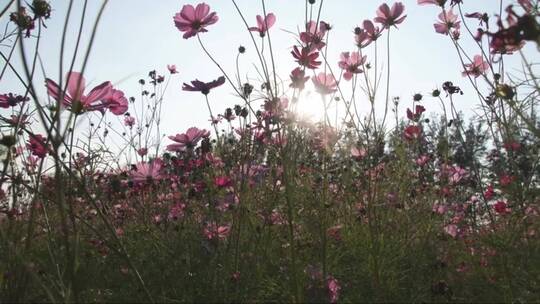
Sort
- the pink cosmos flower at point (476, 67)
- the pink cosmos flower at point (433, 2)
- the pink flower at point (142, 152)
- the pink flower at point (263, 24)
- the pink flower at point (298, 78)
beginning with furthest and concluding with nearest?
the pink flower at point (142, 152) → the pink cosmos flower at point (476, 67) → the pink cosmos flower at point (433, 2) → the pink flower at point (263, 24) → the pink flower at point (298, 78)

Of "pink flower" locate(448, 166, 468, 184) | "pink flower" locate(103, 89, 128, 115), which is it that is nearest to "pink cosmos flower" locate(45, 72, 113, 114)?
"pink flower" locate(103, 89, 128, 115)

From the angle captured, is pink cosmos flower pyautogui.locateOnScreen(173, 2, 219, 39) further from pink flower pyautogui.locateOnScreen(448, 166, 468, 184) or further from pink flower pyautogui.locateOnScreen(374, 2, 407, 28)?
pink flower pyautogui.locateOnScreen(448, 166, 468, 184)

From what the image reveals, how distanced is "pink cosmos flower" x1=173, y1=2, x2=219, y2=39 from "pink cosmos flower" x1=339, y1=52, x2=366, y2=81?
0.62 m

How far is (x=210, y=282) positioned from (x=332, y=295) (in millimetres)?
465

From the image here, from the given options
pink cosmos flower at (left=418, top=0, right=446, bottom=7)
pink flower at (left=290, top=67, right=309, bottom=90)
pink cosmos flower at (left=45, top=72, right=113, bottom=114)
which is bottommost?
pink cosmos flower at (left=45, top=72, right=113, bottom=114)

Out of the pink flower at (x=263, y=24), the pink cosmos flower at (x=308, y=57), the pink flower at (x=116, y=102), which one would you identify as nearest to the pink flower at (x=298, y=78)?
the pink cosmos flower at (x=308, y=57)

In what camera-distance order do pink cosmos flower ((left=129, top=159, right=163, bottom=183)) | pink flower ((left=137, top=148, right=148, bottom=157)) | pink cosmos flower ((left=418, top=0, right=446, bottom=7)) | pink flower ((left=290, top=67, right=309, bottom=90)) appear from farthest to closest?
pink flower ((left=137, top=148, right=148, bottom=157)), pink cosmos flower ((left=418, top=0, right=446, bottom=7)), pink cosmos flower ((left=129, top=159, right=163, bottom=183)), pink flower ((left=290, top=67, right=309, bottom=90))

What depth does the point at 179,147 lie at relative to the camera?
5.48 feet

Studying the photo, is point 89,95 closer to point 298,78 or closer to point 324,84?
point 298,78

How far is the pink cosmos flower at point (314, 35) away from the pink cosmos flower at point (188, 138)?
554 millimetres

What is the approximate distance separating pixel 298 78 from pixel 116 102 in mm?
697

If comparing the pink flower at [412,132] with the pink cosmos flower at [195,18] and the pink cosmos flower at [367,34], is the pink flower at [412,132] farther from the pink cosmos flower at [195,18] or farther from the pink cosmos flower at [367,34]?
the pink cosmos flower at [195,18]

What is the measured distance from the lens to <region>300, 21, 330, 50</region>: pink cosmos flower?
3.78 feet

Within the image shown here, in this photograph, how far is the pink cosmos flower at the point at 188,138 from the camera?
5.41 feet
